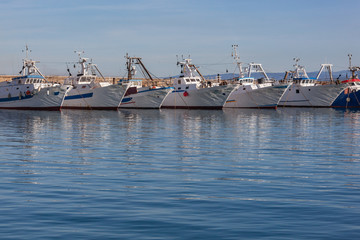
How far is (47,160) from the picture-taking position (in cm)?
2473

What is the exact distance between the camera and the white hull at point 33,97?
280 ft

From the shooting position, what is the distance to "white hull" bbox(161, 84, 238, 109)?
92312 mm

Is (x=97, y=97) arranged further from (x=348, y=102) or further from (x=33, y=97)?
(x=348, y=102)

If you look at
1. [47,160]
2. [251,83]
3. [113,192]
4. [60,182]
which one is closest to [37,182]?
[60,182]

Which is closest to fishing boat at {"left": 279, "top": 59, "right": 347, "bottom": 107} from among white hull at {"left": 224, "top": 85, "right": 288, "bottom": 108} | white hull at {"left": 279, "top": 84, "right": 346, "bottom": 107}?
white hull at {"left": 279, "top": 84, "right": 346, "bottom": 107}

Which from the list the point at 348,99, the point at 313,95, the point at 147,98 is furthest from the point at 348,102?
the point at 147,98

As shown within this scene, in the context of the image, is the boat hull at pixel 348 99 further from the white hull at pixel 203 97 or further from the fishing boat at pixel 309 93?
the white hull at pixel 203 97

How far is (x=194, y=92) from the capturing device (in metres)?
93.8

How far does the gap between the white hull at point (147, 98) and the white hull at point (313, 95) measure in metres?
27.4

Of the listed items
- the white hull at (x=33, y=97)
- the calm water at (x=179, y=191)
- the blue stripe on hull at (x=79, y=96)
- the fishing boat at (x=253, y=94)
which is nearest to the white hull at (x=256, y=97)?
the fishing boat at (x=253, y=94)

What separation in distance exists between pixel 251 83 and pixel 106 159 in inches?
3027

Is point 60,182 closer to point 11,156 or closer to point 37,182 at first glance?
point 37,182

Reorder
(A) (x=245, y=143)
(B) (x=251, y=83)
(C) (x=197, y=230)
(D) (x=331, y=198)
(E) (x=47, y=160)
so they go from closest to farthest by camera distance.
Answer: (C) (x=197, y=230) → (D) (x=331, y=198) → (E) (x=47, y=160) → (A) (x=245, y=143) → (B) (x=251, y=83)

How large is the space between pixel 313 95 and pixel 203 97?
23.1 metres
